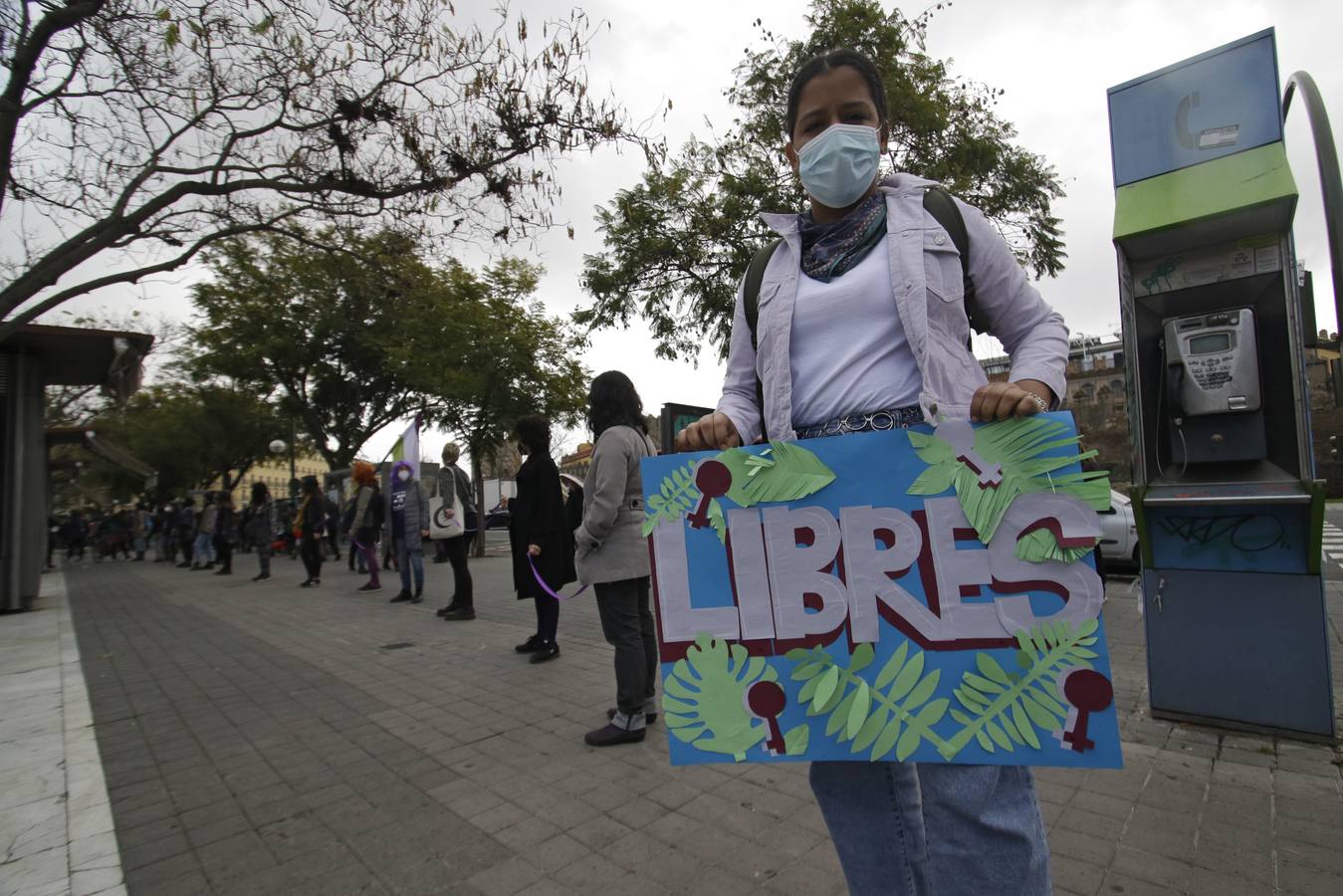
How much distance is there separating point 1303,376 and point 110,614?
13.2 m

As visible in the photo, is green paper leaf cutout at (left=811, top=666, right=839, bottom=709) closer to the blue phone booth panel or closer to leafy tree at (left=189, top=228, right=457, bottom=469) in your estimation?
the blue phone booth panel

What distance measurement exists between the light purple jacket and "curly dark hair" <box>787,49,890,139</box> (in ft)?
0.68

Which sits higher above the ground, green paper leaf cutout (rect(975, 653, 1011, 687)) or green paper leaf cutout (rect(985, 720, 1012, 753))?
green paper leaf cutout (rect(975, 653, 1011, 687))

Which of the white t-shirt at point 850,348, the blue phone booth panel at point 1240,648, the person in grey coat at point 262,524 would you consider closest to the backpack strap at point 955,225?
the white t-shirt at point 850,348

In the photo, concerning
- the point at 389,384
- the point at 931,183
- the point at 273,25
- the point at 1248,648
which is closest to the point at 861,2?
the point at 273,25

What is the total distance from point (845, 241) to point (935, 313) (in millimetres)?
283

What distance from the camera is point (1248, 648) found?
3512 millimetres

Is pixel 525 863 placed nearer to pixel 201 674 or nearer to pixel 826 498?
pixel 826 498

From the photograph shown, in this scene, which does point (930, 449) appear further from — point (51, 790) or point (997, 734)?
point (51, 790)

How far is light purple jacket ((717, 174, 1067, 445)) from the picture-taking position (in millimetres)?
1430

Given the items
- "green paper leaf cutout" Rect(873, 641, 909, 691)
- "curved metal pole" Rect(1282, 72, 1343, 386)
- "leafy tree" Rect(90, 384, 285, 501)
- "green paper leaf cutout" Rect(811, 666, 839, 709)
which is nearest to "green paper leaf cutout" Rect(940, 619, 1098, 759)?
"green paper leaf cutout" Rect(873, 641, 909, 691)

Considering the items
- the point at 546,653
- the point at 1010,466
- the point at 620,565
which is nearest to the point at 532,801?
the point at 620,565

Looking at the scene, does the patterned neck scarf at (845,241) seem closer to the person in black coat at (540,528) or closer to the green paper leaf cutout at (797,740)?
the green paper leaf cutout at (797,740)

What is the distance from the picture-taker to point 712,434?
1.62m
